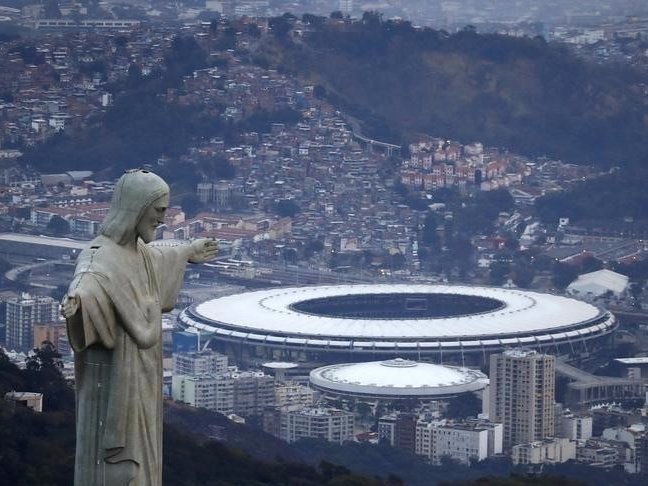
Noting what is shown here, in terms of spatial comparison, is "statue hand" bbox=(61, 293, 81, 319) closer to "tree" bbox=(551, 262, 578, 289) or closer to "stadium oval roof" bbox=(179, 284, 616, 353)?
"stadium oval roof" bbox=(179, 284, 616, 353)

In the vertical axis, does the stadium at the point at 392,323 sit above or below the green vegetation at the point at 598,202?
above

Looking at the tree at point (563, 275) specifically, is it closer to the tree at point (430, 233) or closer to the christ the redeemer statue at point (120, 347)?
the tree at point (430, 233)

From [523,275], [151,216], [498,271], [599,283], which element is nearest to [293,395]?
[599,283]

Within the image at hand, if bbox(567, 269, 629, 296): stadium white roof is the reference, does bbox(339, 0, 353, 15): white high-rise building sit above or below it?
above

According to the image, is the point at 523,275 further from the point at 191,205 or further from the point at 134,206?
the point at 134,206

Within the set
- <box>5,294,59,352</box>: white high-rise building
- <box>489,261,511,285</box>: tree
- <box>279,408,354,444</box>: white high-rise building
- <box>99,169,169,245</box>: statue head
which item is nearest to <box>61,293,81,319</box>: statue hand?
<box>99,169,169,245</box>: statue head

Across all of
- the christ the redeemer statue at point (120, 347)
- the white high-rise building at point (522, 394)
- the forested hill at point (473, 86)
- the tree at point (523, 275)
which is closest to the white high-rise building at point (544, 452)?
the white high-rise building at point (522, 394)
